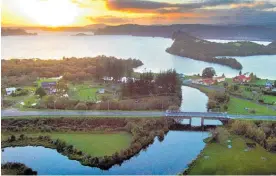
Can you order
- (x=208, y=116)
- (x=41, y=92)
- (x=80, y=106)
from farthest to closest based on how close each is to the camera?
(x=41, y=92) → (x=80, y=106) → (x=208, y=116)

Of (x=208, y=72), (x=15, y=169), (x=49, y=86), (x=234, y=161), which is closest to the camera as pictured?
(x=15, y=169)

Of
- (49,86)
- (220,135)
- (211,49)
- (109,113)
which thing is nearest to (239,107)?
(220,135)

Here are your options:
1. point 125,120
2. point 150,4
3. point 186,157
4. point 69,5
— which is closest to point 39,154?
point 125,120

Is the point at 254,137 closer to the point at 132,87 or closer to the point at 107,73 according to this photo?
the point at 132,87

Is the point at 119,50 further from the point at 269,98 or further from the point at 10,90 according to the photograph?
the point at 269,98

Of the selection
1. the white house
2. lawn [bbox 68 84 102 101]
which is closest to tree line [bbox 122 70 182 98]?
lawn [bbox 68 84 102 101]

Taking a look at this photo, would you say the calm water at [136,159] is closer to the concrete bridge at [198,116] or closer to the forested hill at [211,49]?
the concrete bridge at [198,116]

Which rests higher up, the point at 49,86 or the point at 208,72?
the point at 208,72
